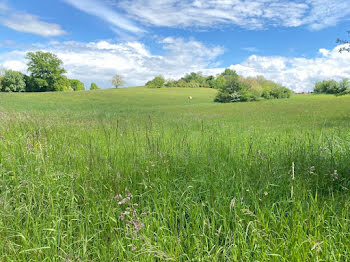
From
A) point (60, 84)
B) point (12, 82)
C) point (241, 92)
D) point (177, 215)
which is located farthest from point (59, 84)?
point (177, 215)

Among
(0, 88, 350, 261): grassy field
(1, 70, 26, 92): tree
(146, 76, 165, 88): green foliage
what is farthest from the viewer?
(146, 76, 165, 88): green foliage

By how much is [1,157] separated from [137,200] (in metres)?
3.09

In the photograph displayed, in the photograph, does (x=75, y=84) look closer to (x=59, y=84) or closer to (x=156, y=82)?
(x=59, y=84)

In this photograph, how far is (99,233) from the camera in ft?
6.73

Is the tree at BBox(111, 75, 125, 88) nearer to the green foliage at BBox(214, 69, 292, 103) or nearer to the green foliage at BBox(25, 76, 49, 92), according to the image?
the green foliage at BBox(25, 76, 49, 92)

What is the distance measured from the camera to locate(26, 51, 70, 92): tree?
68.8 meters

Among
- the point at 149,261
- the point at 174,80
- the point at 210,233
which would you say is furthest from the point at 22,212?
the point at 174,80

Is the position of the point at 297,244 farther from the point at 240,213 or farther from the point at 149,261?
the point at 149,261

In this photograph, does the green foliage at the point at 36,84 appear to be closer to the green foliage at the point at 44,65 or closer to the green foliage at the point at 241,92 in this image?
the green foliage at the point at 44,65

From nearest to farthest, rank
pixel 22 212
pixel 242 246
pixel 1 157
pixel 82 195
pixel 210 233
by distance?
pixel 242 246
pixel 210 233
pixel 22 212
pixel 82 195
pixel 1 157

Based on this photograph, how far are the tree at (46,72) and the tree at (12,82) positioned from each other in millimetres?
2814

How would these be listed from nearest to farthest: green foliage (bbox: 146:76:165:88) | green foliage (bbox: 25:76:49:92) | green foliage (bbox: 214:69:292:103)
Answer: green foliage (bbox: 214:69:292:103) → green foliage (bbox: 25:76:49:92) → green foliage (bbox: 146:76:165:88)

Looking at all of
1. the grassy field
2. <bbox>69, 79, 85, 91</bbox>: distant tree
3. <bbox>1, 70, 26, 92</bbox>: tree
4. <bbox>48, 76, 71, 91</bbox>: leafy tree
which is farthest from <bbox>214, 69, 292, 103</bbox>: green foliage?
<bbox>69, 79, 85, 91</bbox>: distant tree

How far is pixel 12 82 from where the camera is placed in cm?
6731
